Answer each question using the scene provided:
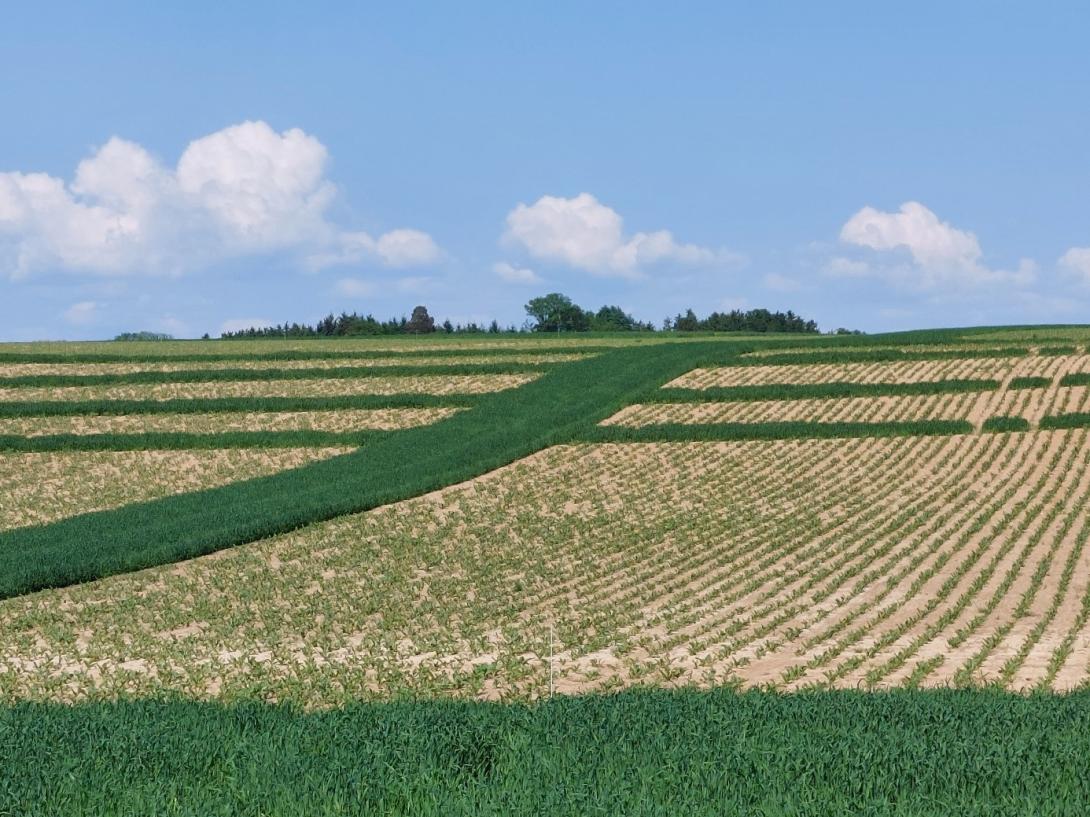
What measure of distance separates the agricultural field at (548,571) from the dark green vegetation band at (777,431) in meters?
0.13

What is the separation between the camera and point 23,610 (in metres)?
24.5

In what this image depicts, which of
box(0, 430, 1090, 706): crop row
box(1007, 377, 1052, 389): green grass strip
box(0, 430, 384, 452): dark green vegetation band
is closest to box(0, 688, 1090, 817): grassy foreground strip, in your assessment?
box(0, 430, 1090, 706): crop row

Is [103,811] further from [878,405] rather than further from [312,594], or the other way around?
[878,405]

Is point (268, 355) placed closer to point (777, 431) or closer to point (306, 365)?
point (306, 365)

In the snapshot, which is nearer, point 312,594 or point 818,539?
point 312,594

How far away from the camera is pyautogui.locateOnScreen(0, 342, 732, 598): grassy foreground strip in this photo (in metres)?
28.7

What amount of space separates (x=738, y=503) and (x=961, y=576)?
353 inches

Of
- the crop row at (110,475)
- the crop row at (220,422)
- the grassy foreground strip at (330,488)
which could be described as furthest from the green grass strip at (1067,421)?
the crop row at (110,475)

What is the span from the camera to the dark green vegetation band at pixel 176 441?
143 feet

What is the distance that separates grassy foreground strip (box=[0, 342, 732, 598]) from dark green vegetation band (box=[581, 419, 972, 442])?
5.24ft

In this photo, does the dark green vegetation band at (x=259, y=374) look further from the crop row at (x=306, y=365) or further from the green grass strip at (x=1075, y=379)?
the green grass strip at (x=1075, y=379)

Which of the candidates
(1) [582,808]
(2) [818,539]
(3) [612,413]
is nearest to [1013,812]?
(1) [582,808]

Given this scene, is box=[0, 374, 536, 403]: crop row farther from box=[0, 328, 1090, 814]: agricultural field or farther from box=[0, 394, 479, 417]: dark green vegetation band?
box=[0, 394, 479, 417]: dark green vegetation band

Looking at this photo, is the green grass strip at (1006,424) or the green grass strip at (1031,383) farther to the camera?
the green grass strip at (1031,383)
